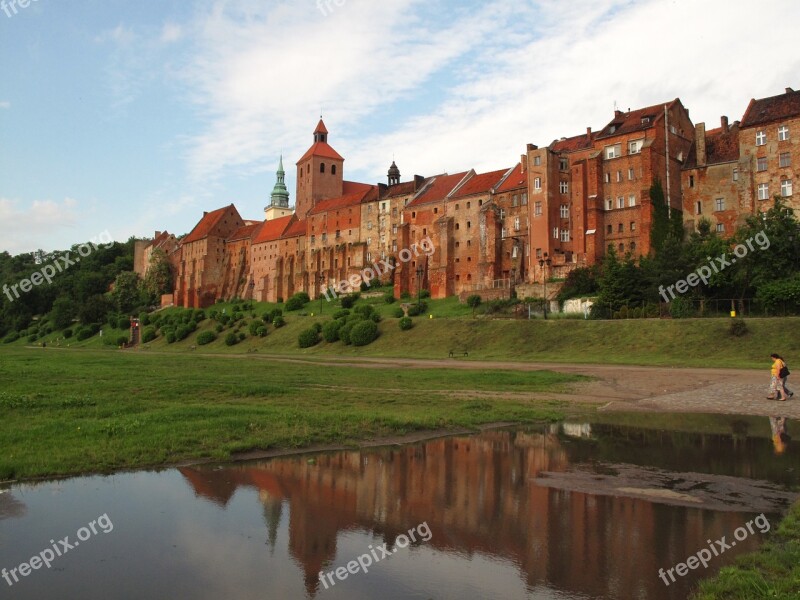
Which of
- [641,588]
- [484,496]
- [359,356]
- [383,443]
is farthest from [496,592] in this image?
[359,356]

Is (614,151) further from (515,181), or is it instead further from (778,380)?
(778,380)

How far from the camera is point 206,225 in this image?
128 metres

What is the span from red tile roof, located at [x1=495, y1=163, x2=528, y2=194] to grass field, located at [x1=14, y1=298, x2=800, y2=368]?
569 inches

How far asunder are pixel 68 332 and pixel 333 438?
103 meters

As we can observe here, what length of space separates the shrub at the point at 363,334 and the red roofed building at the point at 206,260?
63.8 metres

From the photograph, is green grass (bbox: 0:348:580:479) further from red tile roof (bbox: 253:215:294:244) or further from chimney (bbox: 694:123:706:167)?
red tile roof (bbox: 253:215:294:244)

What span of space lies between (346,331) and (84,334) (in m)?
57.8

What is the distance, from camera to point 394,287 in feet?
263

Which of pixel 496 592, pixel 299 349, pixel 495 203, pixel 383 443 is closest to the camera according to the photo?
pixel 496 592

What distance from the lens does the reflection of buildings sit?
728cm

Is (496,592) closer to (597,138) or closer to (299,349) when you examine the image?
(299,349)

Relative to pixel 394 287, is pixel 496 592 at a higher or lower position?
lower

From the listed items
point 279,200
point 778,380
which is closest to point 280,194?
point 279,200

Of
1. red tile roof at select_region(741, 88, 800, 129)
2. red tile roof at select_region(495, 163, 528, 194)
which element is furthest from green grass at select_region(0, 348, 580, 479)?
red tile roof at select_region(495, 163, 528, 194)
